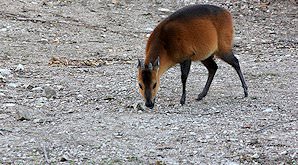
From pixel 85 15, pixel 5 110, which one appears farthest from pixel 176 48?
pixel 85 15

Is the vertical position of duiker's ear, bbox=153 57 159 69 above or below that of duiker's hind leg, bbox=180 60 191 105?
above

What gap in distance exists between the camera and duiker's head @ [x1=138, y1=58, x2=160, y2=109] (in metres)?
8.18

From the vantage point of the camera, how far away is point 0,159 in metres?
6.31

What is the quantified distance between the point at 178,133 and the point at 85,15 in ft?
24.0

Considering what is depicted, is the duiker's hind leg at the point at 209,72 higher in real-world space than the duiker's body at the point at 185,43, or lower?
lower

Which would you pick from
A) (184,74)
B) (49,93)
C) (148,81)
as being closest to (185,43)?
(184,74)

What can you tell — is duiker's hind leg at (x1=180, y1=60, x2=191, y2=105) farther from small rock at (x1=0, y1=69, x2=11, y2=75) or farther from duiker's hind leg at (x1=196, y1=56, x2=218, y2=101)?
small rock at (x1=0, y1=69, x2=11, y2=75)

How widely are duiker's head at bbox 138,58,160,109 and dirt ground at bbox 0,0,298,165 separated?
0.16m

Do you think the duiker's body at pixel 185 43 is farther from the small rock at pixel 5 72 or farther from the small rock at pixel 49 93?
the small rock at pixel 5 72

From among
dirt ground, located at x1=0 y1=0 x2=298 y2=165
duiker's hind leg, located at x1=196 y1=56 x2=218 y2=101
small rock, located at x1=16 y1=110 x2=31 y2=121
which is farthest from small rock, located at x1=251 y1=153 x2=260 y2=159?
small rock, located at x1=16 y1=110 x2=31 y2=121

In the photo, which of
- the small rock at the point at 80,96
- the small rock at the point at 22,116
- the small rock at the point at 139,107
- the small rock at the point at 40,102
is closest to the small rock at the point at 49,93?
the small rock at the point at 40,102

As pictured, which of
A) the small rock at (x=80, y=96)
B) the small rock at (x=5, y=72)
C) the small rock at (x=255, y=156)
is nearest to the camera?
the small rock at (x=255, y=156)

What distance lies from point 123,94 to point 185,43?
1.12m

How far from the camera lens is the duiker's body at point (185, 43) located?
8281mm
